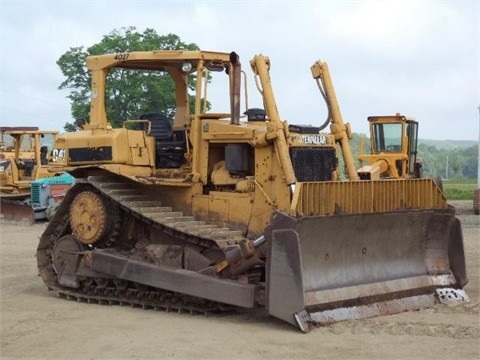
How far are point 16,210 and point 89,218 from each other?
13.2m

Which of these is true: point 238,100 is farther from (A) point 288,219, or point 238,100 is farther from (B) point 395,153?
(B) point 395,153

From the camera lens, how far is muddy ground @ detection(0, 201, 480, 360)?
772 cm

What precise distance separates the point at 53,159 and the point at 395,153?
39.4 feet

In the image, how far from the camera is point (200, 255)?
9.80 metres

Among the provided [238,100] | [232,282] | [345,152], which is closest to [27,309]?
[232,282]

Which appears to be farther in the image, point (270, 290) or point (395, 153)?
point (395, 153)

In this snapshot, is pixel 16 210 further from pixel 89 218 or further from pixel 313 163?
pixel 313 163

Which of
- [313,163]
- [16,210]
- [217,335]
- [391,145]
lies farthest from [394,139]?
[217,335]

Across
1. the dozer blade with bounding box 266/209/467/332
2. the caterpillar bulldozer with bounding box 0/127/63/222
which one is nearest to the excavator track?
the dozer blade with bounding box 266/209/467/332

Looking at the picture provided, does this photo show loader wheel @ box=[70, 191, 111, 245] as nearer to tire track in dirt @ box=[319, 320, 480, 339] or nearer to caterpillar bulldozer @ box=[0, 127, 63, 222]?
tire track in dirt @ box=[319, 320, 480, 339]

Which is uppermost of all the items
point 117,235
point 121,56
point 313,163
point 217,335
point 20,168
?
point 121,56

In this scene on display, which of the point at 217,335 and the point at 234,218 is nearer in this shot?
the point at 217,335

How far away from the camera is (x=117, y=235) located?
35.0 ft

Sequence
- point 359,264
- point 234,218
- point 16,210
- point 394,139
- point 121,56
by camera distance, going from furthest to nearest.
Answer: point 16,210 < point 394,139 < point 121,56 < point 234,218 < point 359,264
